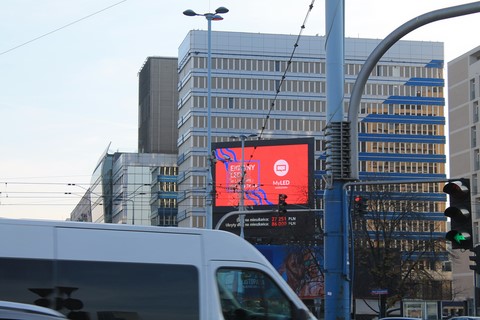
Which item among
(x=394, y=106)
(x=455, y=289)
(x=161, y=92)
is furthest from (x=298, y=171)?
(x=161, y=92)

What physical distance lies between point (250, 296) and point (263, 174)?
63.6 metres

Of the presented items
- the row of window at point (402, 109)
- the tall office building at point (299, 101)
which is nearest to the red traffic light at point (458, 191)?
the tall office building at point (299, 101)

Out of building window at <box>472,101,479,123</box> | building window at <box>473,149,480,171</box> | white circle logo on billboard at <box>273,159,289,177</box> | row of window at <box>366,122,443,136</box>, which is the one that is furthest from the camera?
row of window at <box>366,122,443,136</box>

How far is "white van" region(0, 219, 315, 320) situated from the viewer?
940cm

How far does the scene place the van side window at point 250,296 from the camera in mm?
10367

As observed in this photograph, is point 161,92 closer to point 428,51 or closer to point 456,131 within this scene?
point 428,51

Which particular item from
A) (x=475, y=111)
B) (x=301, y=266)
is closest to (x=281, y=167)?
(x=301, y=266)

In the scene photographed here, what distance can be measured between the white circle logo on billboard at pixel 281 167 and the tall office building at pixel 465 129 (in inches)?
930

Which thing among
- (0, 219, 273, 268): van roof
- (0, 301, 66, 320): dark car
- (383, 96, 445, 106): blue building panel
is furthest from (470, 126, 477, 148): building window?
(0, 301, 66, 320): dark car

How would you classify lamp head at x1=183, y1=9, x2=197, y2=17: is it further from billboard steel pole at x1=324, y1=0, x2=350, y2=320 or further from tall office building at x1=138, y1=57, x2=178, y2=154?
tall office building at x1=138, y1=57, x2=178, y2=154

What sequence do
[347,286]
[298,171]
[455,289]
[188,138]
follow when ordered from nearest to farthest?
[347,286] < [298,171] < [455,289] < [188,138]

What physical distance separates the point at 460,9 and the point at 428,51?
107m

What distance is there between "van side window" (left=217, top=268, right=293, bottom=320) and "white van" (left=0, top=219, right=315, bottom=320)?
0.04 ft

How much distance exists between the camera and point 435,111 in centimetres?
11694
